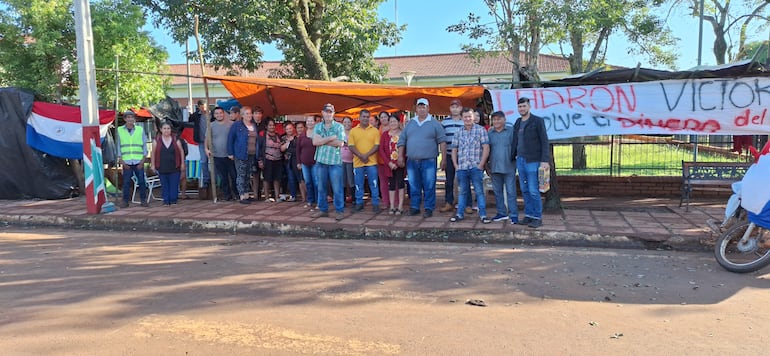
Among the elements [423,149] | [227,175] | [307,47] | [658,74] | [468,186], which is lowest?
[468,186]

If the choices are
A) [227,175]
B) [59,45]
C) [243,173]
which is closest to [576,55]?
[243,173]

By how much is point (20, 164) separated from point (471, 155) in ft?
28.9

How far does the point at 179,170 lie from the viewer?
30.2ft

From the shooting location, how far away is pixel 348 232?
23.5ft

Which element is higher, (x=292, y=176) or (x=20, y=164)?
(x=20, y=164)

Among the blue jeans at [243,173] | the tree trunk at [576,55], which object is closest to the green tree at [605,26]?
the tree trunk at [576,55]

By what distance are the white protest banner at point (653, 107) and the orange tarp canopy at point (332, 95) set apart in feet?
3.57

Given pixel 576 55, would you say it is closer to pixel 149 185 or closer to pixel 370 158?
pixel 370 158

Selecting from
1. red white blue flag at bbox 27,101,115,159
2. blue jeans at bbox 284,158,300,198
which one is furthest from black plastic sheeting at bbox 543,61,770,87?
red white blue flag at bbox 27,101,115,159

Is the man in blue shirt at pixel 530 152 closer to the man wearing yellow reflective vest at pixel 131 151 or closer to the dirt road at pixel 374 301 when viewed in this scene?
the dirt road at pixel 374 301

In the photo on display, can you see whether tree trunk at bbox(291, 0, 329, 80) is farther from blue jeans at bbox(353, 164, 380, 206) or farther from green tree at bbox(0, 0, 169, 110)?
blue jeans at bbox(353, 164, 380, 206)

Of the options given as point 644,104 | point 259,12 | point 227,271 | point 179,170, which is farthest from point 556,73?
point 227,271

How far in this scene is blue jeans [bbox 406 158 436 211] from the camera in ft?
25.1

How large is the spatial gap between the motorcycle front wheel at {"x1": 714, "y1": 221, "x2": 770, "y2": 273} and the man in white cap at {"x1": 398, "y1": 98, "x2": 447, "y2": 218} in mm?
3681
